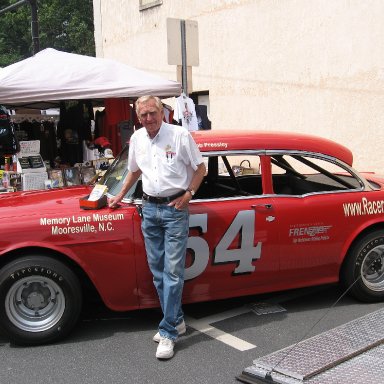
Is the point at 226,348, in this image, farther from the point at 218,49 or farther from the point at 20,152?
the point at 218,49

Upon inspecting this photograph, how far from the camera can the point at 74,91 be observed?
6.84m

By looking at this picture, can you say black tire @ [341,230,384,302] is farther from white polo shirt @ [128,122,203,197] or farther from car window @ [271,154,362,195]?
white polo shirt @ [128,122,203,197]

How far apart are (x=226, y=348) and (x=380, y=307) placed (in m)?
1.58

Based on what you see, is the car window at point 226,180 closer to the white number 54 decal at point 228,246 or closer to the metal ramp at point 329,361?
the white number 54 decal at point 228,246

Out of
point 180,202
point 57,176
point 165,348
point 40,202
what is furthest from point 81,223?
point 57,176

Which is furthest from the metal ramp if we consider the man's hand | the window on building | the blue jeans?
the window on building

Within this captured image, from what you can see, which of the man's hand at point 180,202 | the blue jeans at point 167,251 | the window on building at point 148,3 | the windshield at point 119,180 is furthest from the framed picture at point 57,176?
the window on building at point 148,3

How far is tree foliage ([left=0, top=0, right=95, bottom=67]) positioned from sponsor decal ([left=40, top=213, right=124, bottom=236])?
116ft

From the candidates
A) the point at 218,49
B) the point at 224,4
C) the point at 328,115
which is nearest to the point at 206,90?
the point at 218,49

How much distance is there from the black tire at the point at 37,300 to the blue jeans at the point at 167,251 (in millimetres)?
618

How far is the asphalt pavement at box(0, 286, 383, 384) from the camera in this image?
11.2ft

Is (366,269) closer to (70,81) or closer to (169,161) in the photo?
(169,161)

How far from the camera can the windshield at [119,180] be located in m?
3.98

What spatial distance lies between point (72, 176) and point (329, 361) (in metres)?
5.05
